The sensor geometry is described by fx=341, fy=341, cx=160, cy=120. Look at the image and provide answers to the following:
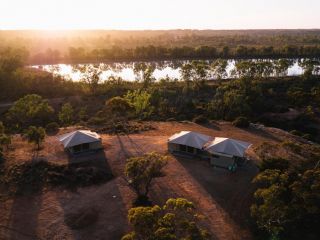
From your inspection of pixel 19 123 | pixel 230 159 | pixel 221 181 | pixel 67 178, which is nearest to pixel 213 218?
pixel 221 181

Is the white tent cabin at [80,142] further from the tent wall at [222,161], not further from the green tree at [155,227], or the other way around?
the green tree at [155,227]

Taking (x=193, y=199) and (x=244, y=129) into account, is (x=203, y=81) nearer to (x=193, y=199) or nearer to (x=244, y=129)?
(x=244, y=129)

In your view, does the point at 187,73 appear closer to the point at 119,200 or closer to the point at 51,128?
the point at 51,128

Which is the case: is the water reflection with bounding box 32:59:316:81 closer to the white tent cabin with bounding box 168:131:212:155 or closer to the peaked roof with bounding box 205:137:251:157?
the white tent cabin with bounding box 168:131:212:155

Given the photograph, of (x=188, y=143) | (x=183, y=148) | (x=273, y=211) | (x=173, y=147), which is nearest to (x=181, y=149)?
(x=183, y=148)

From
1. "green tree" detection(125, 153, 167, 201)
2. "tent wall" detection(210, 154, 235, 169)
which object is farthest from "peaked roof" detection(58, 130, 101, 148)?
"tent wall" detection(210, 154, 235, 169)
